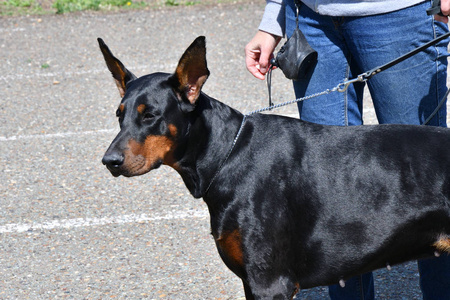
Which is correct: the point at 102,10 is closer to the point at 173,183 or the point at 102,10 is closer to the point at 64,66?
the point at 64,66

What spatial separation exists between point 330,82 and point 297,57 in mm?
227

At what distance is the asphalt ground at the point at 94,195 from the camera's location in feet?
14.0

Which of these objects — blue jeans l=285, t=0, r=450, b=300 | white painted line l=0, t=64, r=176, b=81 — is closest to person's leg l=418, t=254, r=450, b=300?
blue jeans l=285, t=0, r=450, b=300

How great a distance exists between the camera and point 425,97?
3.13m

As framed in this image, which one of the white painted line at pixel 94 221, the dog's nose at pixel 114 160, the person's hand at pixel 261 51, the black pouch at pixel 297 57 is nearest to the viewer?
the dog's nose at pixel 114 160

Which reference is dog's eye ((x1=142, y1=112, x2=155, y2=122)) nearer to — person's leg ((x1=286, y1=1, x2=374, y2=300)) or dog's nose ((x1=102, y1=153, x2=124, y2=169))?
dog's nose ((x1=102, y1=153, x2=124, y2=169))

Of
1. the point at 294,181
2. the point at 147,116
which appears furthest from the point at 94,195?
the point at 294,181

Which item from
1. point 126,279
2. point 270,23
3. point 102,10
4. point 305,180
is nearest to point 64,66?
point 102,10

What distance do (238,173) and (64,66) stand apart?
7.25 m

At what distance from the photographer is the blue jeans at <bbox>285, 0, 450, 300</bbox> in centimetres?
304

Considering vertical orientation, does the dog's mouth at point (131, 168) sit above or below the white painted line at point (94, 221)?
above

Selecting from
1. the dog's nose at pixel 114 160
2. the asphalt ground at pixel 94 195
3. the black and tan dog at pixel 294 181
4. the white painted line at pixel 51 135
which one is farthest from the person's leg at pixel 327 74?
the white painted line at pixel 51 135

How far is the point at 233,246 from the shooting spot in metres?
2.95

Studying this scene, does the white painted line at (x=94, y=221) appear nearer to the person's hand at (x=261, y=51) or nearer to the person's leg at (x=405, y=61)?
the person's hand at (x=261, y=51)
